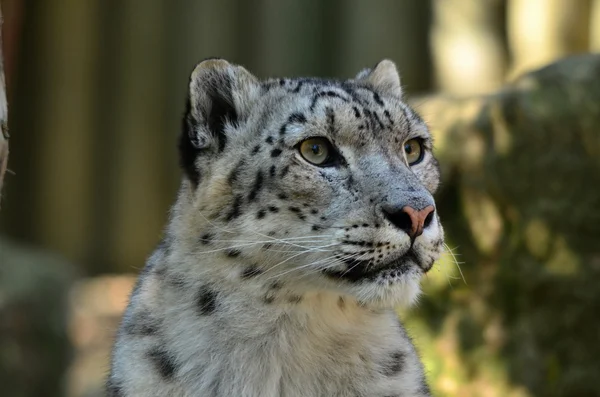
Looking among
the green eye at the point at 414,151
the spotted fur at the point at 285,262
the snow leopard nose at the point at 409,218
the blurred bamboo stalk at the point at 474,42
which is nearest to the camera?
the snow leopard nose at the point at 409,218

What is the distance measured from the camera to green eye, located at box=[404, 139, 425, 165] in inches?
198

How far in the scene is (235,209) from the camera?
468 cm

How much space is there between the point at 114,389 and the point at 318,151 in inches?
60.1

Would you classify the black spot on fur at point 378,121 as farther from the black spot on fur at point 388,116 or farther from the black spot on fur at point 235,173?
the black spot on fur at point 235,173

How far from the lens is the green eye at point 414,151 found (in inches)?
198

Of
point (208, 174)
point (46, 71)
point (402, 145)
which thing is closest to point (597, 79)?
point (402, 145)

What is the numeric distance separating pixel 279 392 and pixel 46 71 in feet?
34.0

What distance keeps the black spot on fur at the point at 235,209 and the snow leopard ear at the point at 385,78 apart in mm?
1273

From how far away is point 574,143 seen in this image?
312 inches

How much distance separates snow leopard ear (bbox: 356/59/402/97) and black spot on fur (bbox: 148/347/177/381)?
75.6 inches

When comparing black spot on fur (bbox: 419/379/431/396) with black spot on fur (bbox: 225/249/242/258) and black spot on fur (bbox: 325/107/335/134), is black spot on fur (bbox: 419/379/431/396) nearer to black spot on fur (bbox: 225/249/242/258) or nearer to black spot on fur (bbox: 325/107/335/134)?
black spot on fur (bbox: 225/249/242/258)

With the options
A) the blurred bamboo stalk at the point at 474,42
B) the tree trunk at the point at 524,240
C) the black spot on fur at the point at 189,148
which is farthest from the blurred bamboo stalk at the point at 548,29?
the black spot on fur at the point at 189,148

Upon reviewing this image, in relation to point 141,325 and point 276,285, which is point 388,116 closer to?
point 276,285

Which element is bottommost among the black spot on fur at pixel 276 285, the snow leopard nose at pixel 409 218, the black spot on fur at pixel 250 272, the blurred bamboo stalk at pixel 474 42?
the black spot on fur at pixel 276 285
